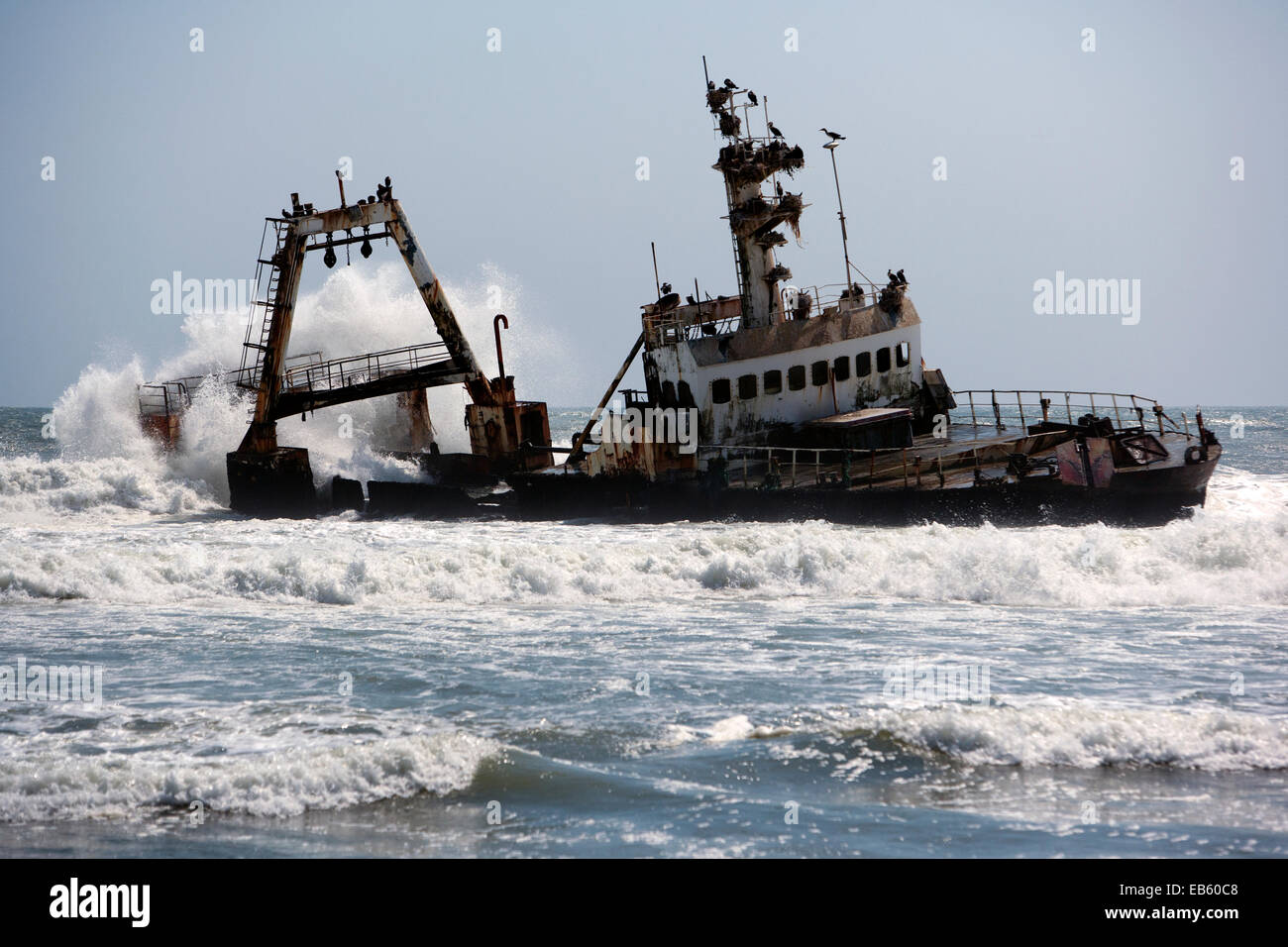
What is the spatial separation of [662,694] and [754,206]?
17780mm

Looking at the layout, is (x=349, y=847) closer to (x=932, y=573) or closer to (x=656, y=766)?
(x=656, y=766)

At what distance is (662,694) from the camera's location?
1177 centimetres

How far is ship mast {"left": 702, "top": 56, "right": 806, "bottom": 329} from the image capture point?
27.2 metres

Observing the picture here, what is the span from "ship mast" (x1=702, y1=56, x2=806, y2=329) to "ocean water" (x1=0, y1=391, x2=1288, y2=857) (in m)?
6.78

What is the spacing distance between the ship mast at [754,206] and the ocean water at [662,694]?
678 cm

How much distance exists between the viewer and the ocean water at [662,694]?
8.28m

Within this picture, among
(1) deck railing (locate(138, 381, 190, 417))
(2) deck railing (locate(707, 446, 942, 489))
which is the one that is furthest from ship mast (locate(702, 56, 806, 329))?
(1) deck railing (locate(138, 381, 190, 417))

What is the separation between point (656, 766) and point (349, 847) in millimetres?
2669

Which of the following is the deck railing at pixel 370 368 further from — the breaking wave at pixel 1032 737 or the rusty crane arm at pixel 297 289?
the breaking wave at pixel 1032 737

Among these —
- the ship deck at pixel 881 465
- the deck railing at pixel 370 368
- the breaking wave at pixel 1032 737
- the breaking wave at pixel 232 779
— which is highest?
the deck railing at pixel 370 368

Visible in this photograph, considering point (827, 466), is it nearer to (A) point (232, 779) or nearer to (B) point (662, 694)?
(B) point (662, 694)

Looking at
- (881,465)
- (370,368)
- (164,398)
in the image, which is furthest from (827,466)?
(164,398)

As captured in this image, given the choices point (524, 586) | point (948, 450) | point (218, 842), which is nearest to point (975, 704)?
point (218, 842)

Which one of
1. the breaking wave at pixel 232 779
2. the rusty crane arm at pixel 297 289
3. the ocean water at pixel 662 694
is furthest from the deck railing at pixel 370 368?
the breaking wave at pixel 232 779
